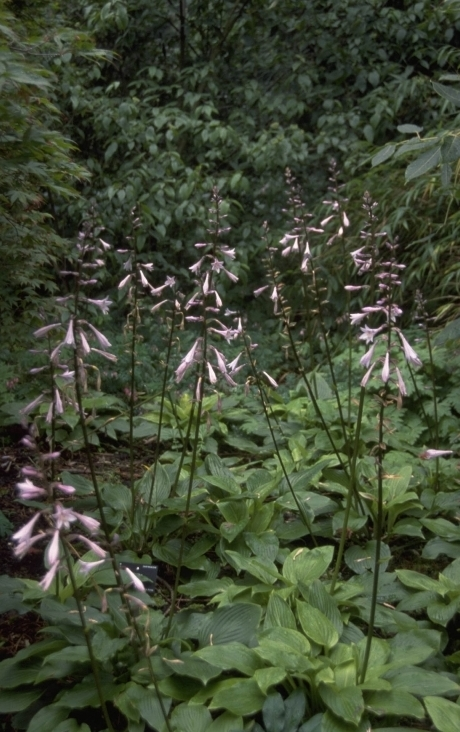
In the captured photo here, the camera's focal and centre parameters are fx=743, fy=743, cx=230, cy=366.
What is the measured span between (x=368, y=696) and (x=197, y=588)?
78 cm

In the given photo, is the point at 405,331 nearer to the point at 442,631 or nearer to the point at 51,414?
the point at 442,631

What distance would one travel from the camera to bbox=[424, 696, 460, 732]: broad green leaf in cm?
200

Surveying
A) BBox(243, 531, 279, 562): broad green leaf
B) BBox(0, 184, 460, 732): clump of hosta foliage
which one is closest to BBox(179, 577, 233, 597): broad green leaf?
BBox(0, 184, 460, 732): clump of hosta foliage

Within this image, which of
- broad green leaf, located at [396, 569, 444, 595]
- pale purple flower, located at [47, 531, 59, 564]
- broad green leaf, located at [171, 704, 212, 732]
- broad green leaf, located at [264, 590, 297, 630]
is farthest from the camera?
broad green leaf, located at [396, 569, 444, 595]

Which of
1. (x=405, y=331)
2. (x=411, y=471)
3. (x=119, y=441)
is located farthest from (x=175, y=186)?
(x=411, y=471)

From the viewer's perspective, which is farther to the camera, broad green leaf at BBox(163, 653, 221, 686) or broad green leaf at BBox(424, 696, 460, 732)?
broad green leaf at BBox(163, 653, 221, 686)

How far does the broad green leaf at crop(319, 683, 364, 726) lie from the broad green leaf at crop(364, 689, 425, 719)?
6 centimetres

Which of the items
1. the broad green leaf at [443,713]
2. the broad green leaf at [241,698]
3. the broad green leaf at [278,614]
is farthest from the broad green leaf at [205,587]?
the broad green leaf at [443,713]

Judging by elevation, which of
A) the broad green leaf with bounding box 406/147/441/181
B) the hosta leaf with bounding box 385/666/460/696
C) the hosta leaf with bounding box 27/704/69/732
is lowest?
the hosta leaf with bounding box 27/704/69/732

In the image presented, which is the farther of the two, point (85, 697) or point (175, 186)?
point (175, 186)

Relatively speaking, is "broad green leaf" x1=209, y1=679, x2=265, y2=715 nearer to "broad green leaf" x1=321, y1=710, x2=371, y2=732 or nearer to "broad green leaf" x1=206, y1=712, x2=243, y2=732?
"broad green leaf" x1=206, y1=712, x2=243, y2=732

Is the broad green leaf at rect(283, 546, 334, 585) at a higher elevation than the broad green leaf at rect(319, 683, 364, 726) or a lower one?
lower

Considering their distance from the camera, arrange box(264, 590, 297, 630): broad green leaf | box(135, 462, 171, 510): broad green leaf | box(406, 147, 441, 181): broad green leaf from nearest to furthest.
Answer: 1. box(406, 147, 441, 181): broad green leaf
2. box(264, 590, 297, 630): broad green leaf
3. box(135, 462, 171, 510): broad green leaf

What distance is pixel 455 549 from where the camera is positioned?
3008mm
